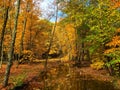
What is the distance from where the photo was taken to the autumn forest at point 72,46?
20766mm

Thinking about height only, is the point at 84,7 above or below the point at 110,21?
above

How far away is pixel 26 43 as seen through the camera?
1839 inches

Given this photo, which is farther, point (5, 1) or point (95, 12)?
point (95, 12)

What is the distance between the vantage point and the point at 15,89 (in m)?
17.2

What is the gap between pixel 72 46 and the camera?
66312 mm

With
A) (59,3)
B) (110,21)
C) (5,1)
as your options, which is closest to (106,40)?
(110,21)

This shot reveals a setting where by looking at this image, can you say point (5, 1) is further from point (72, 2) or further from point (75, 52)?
point (75, 52)

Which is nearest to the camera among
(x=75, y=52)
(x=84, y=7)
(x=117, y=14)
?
(x=117, y=14)

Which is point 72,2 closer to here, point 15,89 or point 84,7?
point 84,7

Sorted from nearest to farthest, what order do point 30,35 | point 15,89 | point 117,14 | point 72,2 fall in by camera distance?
1. point 15,89
2. point 117,14
3. point 72,2
4. point 30,35

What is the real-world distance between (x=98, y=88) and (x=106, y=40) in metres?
9.05

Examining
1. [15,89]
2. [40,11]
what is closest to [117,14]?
[15,89]

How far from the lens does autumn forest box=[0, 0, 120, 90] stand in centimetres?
2077

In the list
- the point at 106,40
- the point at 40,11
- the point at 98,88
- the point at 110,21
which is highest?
the point at 40,11
